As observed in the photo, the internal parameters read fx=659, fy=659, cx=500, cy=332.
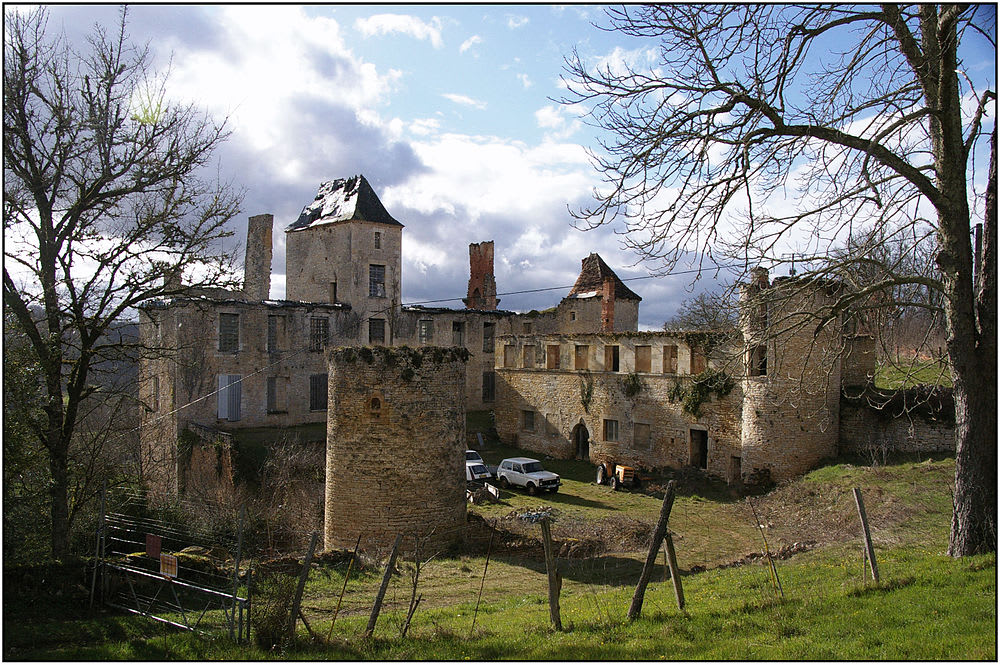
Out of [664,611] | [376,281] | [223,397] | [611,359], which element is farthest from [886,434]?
[223,397]

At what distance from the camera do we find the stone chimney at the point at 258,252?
1272 inches

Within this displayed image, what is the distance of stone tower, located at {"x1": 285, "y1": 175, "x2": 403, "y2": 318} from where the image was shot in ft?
108

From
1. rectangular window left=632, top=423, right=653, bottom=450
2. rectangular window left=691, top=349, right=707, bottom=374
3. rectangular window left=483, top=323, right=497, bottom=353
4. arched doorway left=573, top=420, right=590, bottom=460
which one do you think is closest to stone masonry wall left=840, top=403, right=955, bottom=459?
rectangular window left=691, top=349, right=707, bottom=374

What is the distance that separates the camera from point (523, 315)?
39.3m

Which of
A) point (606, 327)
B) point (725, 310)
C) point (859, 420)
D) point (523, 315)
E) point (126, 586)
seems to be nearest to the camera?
point (725, 310)

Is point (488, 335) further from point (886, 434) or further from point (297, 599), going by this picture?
point (297, 599)

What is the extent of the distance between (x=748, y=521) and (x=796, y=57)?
14.5m

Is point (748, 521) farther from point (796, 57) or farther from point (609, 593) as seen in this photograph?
point (796, 57)

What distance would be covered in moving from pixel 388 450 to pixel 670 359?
14.9m

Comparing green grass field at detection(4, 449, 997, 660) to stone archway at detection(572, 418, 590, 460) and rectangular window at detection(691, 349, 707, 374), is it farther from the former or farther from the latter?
stone archway at detection(572, 418, 590, 460)

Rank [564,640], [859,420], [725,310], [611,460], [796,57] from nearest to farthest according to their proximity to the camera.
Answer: [564,640] < [796,57] < [725,310] < [859,420] < [611,460]

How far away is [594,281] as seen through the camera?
3966 centimetres

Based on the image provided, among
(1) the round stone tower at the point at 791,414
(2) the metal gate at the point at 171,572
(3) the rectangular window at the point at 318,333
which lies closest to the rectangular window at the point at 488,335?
(3) the rectangular window at the point at 318,333

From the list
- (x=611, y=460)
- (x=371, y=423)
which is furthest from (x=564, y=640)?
(x=611, y=460)
